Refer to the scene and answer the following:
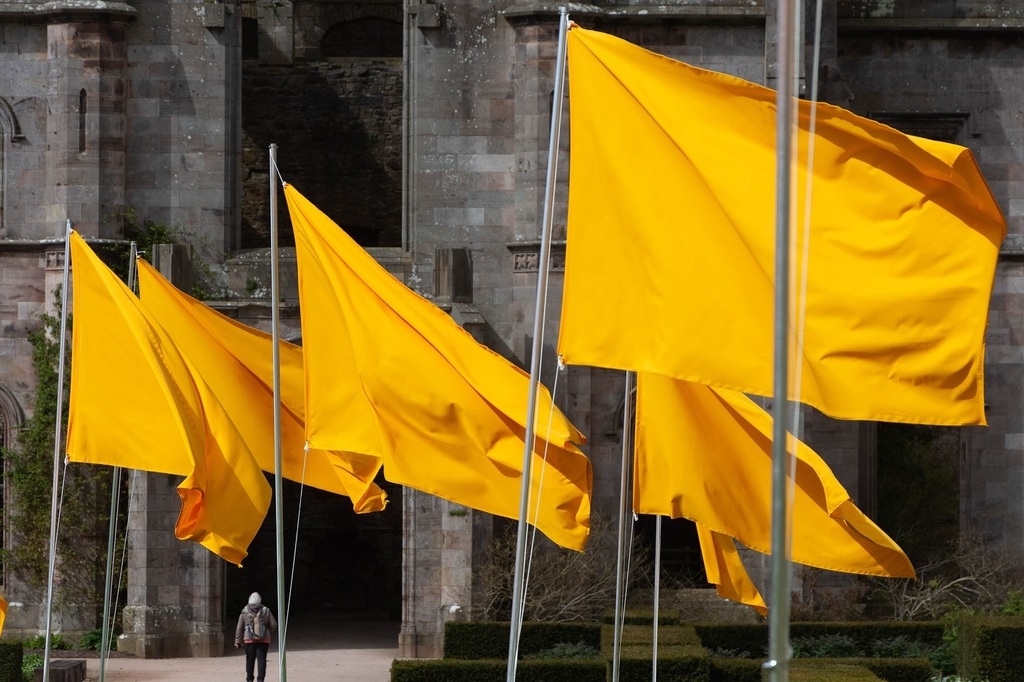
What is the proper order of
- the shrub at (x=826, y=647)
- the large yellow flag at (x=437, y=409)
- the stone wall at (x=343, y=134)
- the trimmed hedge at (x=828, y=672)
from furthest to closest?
1. the stone wall at (x=343, y=134)
2. the shrub at (x=826, y=647)
3. the trimmed hedge at (x=828, y=672)
4. the large yellow flag at (x=437, y=409)

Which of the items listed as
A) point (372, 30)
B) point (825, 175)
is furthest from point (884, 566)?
point (372, 30)

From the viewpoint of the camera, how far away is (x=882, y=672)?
20.6 metres

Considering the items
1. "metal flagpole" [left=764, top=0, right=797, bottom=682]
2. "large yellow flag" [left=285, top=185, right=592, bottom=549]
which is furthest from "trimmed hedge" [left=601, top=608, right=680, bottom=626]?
"metal flagpole" [left=764, top=0, right=797, bottom=682]

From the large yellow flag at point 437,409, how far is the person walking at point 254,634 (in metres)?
7.07

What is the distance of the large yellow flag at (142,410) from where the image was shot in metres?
15.9

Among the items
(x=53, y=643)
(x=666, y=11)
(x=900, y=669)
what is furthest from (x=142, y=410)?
(x=666, y=11)

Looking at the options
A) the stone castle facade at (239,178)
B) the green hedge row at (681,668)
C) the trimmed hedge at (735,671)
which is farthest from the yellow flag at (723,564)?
the stone castle facade at (239,178)

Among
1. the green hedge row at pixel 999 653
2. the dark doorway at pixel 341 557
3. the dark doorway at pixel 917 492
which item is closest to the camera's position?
the green hedge row at pixel 999 653

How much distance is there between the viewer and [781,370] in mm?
9250

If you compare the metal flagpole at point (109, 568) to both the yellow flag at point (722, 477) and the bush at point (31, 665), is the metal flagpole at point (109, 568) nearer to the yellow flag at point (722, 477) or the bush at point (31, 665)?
the bush at point (31, 665)

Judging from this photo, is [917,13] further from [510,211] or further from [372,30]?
[372,30]

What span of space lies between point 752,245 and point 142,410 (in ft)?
23.3

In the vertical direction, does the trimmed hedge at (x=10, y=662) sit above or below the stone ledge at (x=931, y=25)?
below

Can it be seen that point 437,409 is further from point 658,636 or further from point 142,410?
point 658,636
